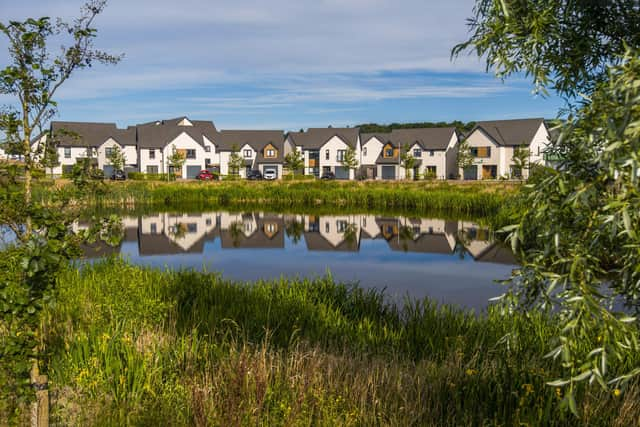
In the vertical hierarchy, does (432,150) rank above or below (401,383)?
above

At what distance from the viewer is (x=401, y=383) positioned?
22.3ft

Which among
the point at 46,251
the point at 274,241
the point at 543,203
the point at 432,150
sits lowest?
the point at 274,241

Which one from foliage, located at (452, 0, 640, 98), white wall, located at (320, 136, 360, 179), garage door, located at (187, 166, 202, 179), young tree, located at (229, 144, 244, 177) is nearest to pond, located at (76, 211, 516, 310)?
foliage, located at (452, 0, 640, 98)

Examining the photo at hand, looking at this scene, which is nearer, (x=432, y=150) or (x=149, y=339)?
(x=149, y=339)

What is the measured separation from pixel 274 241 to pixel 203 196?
22479 mm

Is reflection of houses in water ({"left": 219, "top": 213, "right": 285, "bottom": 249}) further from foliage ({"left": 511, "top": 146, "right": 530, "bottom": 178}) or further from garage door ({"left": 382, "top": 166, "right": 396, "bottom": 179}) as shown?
garage door ({"left": 382, "top": 166, "right": 396, "bottom": 179})

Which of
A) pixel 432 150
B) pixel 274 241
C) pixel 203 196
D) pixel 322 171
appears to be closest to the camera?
pixel 274 241

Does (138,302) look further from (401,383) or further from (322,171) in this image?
(322,171)

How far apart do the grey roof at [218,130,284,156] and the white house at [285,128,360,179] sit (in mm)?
4720

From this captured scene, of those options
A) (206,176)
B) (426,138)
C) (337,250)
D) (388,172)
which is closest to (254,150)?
(206,176)

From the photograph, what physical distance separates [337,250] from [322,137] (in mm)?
63997

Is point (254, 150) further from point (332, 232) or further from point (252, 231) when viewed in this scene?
Answer: point (332, 232)

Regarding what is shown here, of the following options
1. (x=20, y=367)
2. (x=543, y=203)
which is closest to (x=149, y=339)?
(x=20, y=367)

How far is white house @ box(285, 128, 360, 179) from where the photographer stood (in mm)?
87500
